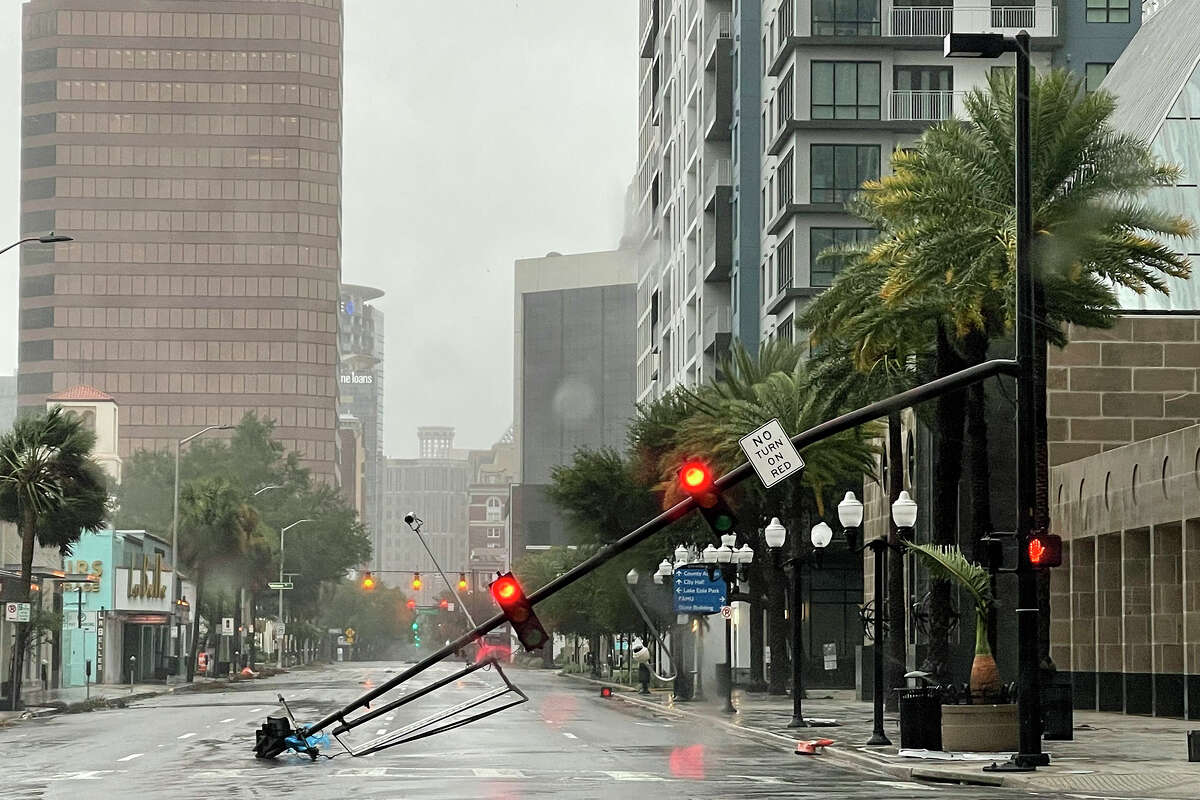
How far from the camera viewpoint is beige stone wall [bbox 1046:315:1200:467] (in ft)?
183

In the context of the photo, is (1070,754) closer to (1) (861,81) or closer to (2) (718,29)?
(1) (861,81)

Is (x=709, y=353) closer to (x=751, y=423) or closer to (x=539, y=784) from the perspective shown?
(x=751, y=423)

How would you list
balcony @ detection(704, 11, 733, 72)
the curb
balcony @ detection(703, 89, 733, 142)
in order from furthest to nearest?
balcony @ detection(703, 89, 733, 142) < balcony @ detection(704, 11, 733, 72) < the curb

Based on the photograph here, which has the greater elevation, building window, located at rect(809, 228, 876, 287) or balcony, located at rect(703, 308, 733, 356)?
building window, located at rect(809, 228, 876, 287)

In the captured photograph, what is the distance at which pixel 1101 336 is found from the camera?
5594cm

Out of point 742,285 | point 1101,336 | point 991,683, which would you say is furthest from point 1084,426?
point 742,285

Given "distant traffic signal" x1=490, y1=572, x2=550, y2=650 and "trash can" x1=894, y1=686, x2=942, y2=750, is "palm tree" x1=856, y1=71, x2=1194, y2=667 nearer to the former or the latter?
"trash can" x1=894, y1=686, x2=942, y2=750

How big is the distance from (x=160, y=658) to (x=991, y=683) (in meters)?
89.9

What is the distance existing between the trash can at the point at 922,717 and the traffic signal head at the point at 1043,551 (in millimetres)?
5255

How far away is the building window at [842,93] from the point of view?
87.9m

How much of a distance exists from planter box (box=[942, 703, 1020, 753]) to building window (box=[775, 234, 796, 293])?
54.8 m

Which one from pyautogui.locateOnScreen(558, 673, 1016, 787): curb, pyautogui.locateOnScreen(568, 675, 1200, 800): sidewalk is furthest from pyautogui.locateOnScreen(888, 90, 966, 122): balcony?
pyautogui.locateOnScreen(558, 673, 1016, 787): curb

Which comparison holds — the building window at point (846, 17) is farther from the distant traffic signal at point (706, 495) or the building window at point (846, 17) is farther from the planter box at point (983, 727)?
the distant traffic signal at point (706, 495)

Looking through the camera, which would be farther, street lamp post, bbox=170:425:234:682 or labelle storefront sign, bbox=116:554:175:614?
labelle storefront sign, bbox=116:554:175:614
